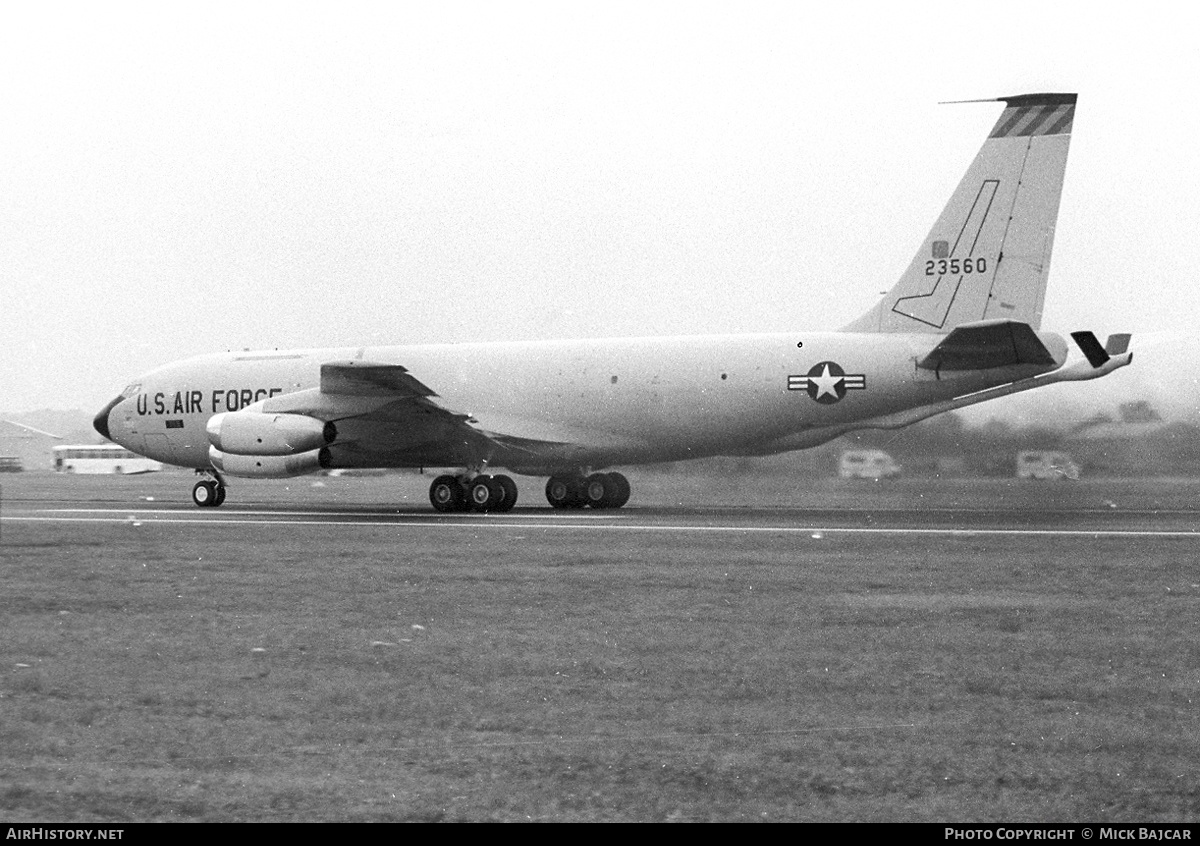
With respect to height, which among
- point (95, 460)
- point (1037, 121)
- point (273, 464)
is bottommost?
point (273, 464)

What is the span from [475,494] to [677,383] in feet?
16.0

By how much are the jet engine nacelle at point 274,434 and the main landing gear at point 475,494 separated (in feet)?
8.69

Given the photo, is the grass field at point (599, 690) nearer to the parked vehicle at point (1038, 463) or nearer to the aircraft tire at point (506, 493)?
the aircraft tire at point (506, 493)

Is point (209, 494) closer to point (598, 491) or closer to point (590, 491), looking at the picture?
point (590, 491)

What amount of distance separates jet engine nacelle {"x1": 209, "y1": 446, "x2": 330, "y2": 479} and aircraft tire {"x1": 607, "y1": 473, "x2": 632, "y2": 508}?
6.29m

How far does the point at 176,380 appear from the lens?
35281mm

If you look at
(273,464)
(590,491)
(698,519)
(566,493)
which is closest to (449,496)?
(566,493)

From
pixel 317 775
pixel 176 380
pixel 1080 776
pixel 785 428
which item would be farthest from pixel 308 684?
pixel 176 380

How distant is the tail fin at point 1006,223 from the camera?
2708cm

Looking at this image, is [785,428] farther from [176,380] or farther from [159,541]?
[176,380]

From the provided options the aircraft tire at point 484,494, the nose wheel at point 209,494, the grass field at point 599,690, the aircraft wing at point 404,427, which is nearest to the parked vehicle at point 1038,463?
the aircraft wing at point 404,427

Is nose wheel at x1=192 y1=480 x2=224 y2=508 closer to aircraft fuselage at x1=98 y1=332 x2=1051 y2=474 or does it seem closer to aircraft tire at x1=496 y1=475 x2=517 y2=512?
aircraft fuselage at x1=98 y1=332 x2=1051 y2=474

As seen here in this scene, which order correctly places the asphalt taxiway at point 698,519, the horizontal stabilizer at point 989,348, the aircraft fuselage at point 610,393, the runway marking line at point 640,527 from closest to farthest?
the runway marking line at point 640,527, the asphalt taxiway at point 698,519, the horizontal stabilizer at point 989,348, the aircraft fuselage at point 610,393

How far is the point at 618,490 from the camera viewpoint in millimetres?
31484
